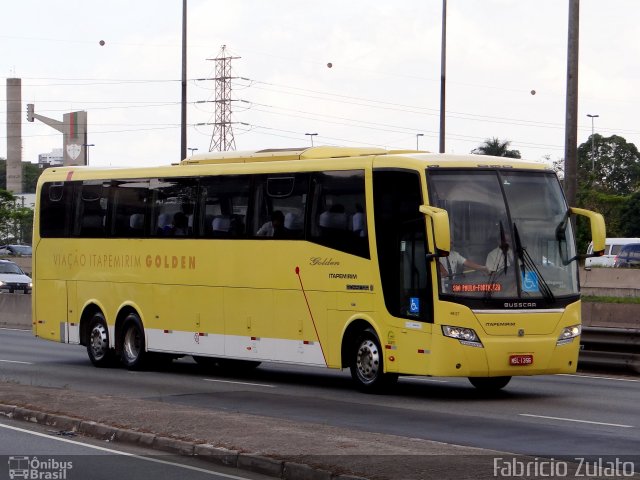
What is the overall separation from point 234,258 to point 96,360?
14.5 feet

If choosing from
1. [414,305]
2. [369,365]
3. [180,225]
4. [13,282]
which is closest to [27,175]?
[13,282]

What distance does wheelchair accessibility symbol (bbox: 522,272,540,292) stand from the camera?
1742cm

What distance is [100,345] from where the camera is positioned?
77.0 feet

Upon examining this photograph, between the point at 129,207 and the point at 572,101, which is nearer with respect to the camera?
the point at 129,207

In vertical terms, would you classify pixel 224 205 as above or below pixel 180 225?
above

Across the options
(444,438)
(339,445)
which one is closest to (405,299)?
(444,438)

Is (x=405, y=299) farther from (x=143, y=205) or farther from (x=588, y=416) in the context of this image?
(x=143, y=205)

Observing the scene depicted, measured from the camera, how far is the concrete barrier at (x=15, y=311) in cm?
3847

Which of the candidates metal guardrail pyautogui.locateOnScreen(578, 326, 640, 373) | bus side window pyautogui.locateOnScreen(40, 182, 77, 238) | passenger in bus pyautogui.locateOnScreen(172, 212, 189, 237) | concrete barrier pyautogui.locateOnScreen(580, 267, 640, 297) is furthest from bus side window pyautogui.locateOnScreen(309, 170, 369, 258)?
concrete barrier pyautogui.locateOnScreen(580, 267, 640, 297)

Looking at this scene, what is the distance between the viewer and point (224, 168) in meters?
21.1

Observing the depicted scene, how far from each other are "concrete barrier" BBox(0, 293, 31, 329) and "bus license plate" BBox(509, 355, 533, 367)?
23.7 m

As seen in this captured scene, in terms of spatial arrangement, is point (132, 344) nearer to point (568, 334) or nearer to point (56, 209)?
point (56, 209)

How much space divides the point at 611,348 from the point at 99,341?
928 centimetres

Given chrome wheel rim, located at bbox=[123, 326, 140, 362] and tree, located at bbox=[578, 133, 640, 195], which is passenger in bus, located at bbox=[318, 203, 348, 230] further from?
tree, located at bbox=[578, 133, 640, 195]
